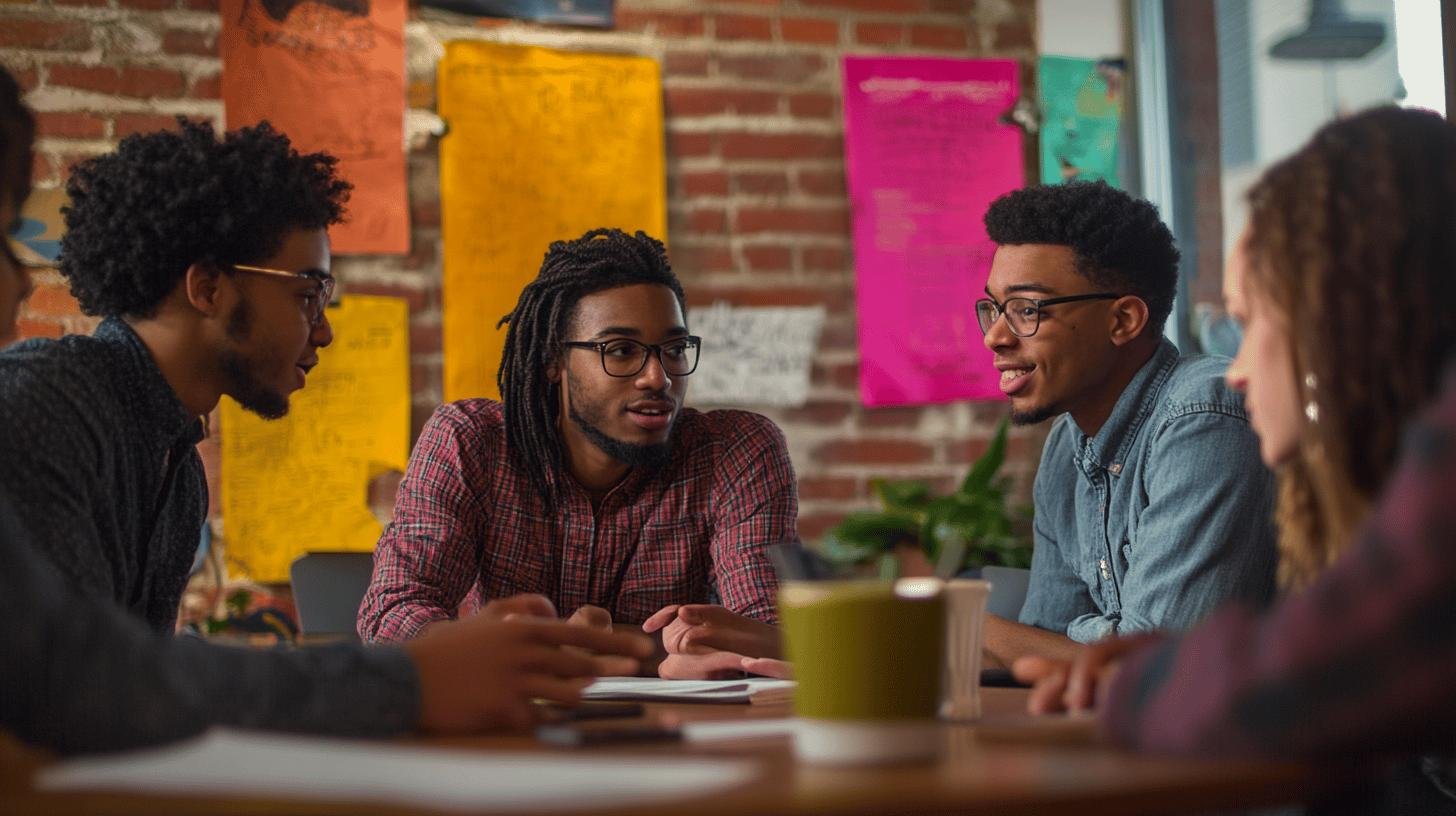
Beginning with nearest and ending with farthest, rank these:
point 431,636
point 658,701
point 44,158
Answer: point 431,636 < point 658,701 < point 44,158

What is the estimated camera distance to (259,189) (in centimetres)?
207

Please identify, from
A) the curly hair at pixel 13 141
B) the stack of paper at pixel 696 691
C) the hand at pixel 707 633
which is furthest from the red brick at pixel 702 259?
the curly hair at pixel 13 141

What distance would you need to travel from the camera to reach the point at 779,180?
3400 mm

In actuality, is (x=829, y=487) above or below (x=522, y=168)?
below

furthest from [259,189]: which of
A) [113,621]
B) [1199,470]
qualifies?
[1199,470]

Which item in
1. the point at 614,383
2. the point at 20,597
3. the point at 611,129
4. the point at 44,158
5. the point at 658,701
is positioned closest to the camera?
the point at 20,597

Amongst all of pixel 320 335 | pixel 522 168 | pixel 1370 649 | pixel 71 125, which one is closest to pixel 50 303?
pixel 71 125

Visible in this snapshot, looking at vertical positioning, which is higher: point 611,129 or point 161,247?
point 611,129

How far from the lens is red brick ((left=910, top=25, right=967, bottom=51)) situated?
11.4 feet

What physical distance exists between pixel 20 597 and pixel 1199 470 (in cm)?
164

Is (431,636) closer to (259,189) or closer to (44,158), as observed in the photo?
(259,189)

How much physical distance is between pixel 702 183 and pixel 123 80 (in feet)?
4.39

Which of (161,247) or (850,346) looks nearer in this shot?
(161,247)

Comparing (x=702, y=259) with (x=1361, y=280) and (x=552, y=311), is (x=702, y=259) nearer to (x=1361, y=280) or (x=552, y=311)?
(x=552, y=311)
